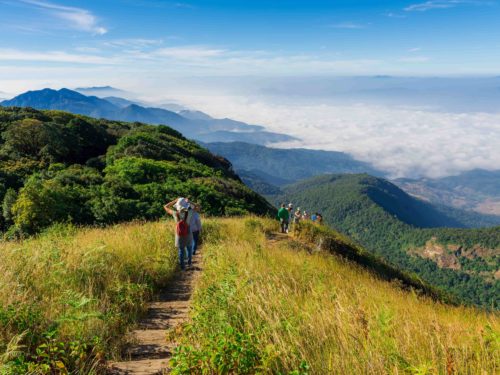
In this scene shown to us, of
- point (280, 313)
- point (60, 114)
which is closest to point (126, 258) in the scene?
point (280, 313)

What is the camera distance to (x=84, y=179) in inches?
862

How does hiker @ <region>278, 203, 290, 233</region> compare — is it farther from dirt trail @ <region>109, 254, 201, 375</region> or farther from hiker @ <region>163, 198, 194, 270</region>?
dirt trail @ <region>109, 254, 201, 375</region>

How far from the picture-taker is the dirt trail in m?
3.85

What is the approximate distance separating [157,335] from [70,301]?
1278 millimetres

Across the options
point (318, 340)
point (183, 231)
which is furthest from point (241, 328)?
point (183, 231)

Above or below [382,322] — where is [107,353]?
below

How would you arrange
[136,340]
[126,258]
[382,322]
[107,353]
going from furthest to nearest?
[126,258]
[136,340]
[107,353]
[382,322]

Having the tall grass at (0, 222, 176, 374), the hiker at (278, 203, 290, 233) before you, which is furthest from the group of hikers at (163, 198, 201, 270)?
the hiker at (278, 203, 290, 233)

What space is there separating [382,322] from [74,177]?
21.8 metres

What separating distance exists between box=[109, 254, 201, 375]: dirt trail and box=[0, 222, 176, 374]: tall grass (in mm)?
192

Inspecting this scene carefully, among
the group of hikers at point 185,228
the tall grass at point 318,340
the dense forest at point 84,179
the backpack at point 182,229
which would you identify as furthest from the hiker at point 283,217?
the tall grass at point 318,340

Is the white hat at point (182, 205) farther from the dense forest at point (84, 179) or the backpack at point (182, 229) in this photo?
the dense forest at point (84, 179)

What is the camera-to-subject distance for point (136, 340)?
461 cm

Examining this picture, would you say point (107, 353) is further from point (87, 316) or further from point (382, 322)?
point (382, 322)
